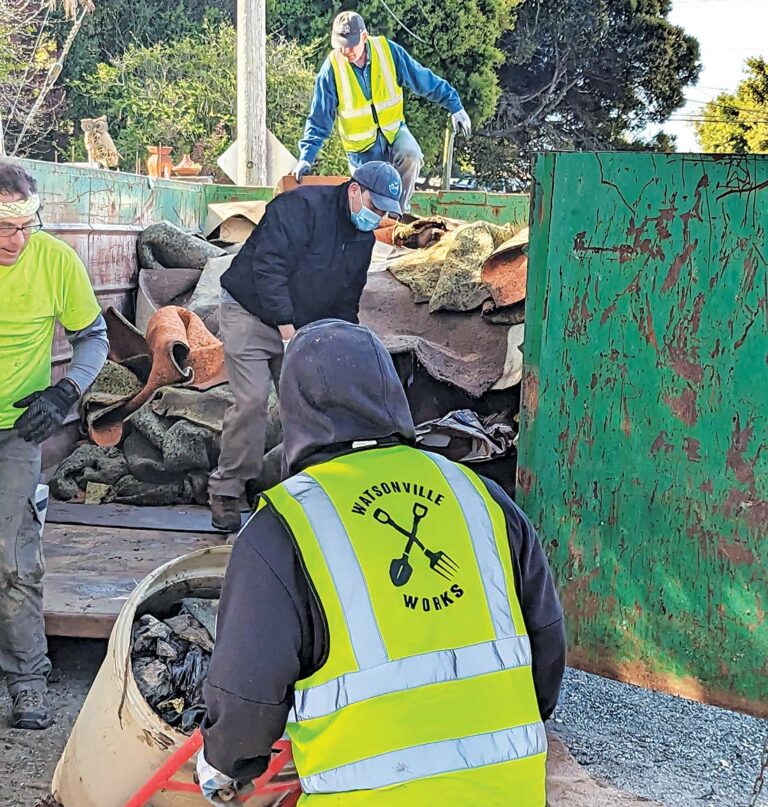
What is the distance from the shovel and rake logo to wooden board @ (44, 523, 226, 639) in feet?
7.22

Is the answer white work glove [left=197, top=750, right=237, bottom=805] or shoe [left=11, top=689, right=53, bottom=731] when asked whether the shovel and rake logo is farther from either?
shoe [left=11, top=689, right=53, bottom=731]

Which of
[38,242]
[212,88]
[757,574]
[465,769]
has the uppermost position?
[212,88]

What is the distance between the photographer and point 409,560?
148 centimetres

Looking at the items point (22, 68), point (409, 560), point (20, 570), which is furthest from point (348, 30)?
point (22, 68)

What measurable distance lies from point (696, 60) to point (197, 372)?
2826 centimetres

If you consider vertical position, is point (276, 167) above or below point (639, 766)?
above

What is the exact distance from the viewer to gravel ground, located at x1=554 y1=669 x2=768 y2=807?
9.83ft

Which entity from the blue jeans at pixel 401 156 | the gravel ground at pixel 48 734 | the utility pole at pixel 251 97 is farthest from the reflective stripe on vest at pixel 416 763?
the utility pole at pixel 251 97

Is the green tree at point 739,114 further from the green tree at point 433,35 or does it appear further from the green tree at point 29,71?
the green tree at point 29,71

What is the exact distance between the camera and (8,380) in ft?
10.3

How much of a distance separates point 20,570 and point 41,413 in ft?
1.71

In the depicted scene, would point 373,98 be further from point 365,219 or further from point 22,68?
point 22,68

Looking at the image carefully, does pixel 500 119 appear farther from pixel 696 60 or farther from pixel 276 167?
pixel 276 167

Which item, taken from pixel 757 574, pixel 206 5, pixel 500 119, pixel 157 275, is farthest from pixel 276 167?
pixel 500 119
